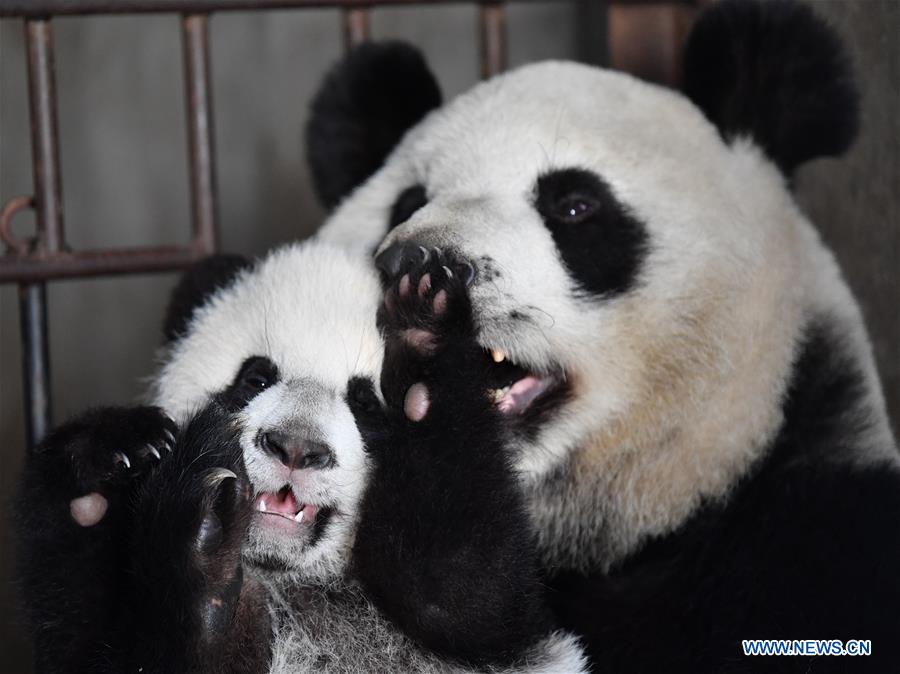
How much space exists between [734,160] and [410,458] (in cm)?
84

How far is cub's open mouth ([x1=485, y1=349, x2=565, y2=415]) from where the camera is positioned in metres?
1.73

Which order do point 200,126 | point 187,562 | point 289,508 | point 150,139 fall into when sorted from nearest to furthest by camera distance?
point 187,562, point 289,508, point 200,126, point 150,139

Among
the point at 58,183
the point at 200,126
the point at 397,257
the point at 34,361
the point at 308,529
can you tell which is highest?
the point at 200,126

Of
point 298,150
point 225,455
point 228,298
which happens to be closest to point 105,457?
point 225,455

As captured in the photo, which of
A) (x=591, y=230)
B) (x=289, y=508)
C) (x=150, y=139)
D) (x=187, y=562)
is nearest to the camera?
(x=187, y=562)

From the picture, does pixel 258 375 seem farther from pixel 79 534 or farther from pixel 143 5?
pixel 143 5

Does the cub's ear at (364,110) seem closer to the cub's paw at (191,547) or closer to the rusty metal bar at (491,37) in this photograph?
the rusty metal bar at (491,37)

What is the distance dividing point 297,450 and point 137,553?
0.24 meters

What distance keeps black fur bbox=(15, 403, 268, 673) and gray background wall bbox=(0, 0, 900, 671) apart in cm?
172

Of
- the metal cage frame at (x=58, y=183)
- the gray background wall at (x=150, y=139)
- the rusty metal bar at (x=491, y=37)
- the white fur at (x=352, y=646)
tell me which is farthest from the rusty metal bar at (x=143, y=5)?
the white fur at (x=352, y=646)

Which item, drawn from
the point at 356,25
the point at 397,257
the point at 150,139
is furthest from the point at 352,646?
the point at 150,139

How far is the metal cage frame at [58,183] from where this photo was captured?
2.19m

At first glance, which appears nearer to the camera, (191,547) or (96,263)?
(191,547)

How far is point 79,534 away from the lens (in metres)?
1.38
